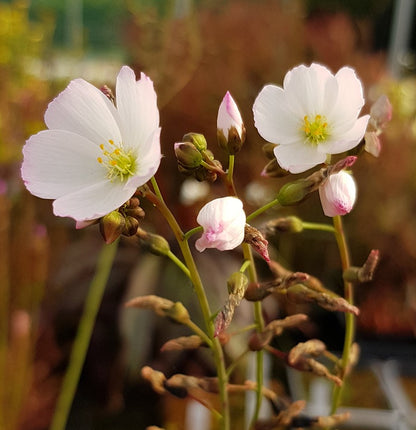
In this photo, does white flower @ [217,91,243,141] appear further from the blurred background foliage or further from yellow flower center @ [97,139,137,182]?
the blurred background foliage

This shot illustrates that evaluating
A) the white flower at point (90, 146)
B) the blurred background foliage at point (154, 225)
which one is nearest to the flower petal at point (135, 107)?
the white flower at point (90, 146)

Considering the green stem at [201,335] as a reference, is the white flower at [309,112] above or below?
above

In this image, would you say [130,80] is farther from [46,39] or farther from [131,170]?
[46,39]

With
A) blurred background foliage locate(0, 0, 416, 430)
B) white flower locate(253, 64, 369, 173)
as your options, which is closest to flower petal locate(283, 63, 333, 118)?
white flower locate(253, 64, 369, 173)

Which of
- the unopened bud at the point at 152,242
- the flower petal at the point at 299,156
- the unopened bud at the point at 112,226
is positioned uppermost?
the flower petal at the point at 299,156

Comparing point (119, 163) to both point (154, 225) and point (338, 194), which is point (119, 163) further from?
point (154, 225)

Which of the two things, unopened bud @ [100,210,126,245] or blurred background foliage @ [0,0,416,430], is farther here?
blurred background foliage @ [0,0,416,430]

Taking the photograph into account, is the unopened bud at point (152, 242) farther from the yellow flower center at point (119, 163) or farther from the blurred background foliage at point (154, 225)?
the blurred background foliage at point (154, 225)
